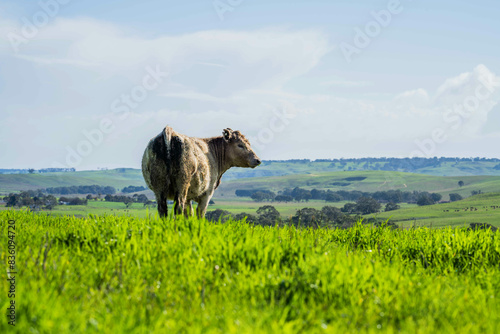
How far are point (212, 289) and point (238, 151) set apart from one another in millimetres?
8435

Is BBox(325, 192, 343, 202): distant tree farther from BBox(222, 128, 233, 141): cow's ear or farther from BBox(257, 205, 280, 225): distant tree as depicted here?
BBox(222, 128, 233, 141): cow's ear

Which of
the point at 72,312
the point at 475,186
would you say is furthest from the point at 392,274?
the point at 475,186

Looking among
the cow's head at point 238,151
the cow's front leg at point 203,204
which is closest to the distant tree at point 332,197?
the cow's head at point 238,151

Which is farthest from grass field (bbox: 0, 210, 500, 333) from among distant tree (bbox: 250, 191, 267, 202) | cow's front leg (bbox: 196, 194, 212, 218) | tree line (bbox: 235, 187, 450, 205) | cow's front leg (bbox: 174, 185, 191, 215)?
distant tree (bbox: 250, 191, 267, 202)

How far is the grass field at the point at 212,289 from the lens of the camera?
5441mm

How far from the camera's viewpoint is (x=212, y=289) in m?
6.86

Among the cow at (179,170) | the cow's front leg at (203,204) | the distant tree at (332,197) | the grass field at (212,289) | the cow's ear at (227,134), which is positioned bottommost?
the distant tree at (332,197)

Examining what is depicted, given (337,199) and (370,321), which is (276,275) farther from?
(337,199)

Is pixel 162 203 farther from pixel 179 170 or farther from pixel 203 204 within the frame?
pixel 203 204

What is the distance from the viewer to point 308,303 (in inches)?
255

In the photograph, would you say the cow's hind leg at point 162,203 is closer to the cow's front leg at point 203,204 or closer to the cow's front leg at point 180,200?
the cow's front leg at point 180,200

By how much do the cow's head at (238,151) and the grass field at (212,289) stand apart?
5.73 meters

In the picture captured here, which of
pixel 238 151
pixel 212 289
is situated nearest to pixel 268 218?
pixel 238 151

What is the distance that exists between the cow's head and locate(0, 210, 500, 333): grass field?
5.73 metres
